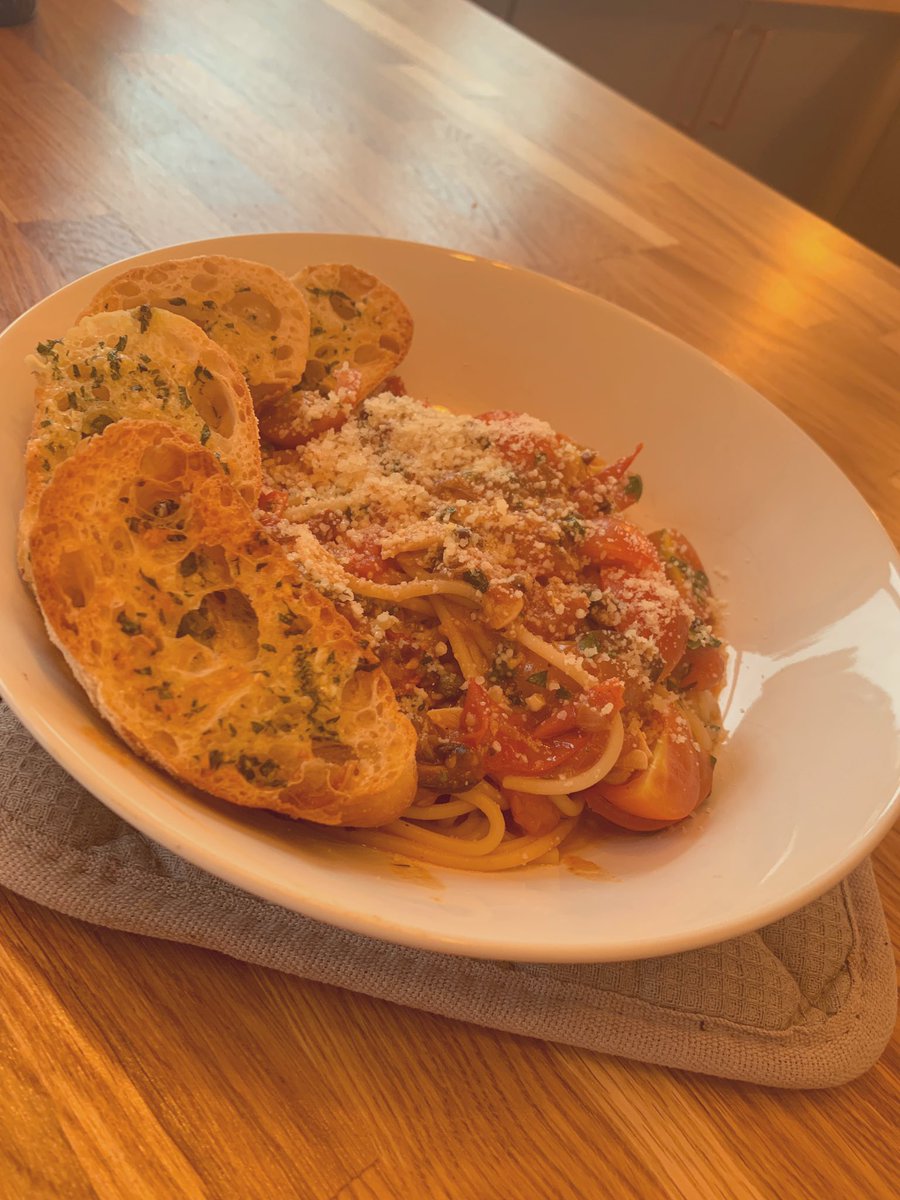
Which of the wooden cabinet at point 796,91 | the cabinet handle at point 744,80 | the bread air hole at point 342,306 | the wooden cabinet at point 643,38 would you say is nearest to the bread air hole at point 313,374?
the bread air hole at point 342,306

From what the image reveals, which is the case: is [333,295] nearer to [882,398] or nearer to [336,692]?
[336,692]

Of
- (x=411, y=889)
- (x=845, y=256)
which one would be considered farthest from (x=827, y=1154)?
(x=845, y=256)

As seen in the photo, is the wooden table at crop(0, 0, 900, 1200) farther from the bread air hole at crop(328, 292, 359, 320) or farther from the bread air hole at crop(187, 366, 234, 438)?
the bread air hole at crop(187, 366, 234, 438)

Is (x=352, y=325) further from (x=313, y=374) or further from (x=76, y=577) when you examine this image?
(x=76, y=577)

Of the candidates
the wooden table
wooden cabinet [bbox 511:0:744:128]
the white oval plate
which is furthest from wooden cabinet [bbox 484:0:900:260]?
the white oval plate

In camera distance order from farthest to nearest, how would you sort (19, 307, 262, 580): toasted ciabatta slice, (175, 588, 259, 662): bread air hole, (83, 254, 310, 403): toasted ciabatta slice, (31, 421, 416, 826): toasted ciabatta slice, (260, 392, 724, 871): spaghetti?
(83, 254, 310, 403): toasted ciabatta slice
(260, 392, 724, 871): spaghetti
(19, 307, 262, 580): toasted ciabatta slice
(175, 588, 259, 662): bread air hole
(31, 421, 416, 826): toasted ciabatta slice

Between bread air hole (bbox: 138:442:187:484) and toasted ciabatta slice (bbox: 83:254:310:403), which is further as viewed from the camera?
toasted ciabatta slice (bbox: 83:254:310:403)
